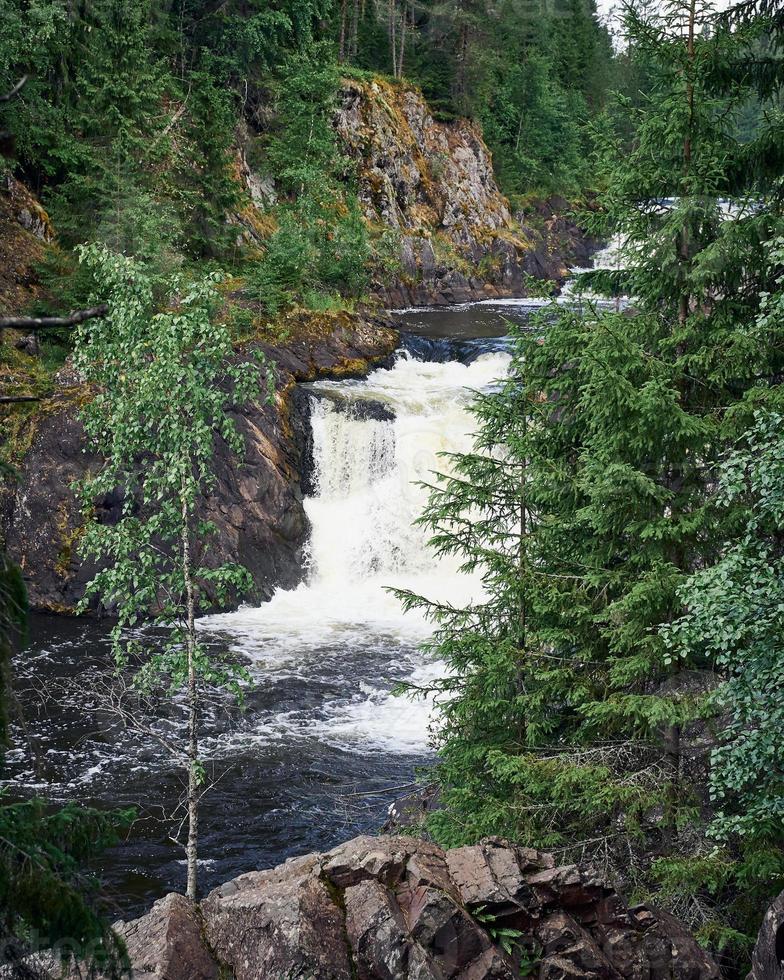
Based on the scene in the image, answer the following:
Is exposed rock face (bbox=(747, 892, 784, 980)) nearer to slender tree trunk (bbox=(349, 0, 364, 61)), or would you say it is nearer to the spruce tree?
the spruce tree

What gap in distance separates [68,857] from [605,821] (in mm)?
7555

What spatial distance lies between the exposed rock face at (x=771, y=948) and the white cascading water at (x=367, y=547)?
10.8 m

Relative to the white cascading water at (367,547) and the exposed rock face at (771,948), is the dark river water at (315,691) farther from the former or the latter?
the exposed rock face at (771,948)

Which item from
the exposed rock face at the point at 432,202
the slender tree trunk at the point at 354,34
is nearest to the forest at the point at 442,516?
the exposed rock face at the point at 432,202

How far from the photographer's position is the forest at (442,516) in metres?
8.21

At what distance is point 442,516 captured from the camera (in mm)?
11164

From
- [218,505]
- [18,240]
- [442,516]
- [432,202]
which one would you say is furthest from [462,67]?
[442,516]

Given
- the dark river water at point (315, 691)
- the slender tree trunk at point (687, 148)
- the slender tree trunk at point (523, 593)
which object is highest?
the slender tree trunk at point (687, 148)

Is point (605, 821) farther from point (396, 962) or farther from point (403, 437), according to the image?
point (403, 437)

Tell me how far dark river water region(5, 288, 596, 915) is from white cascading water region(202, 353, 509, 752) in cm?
4

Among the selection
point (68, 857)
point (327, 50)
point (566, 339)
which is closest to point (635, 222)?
point (566, 339)

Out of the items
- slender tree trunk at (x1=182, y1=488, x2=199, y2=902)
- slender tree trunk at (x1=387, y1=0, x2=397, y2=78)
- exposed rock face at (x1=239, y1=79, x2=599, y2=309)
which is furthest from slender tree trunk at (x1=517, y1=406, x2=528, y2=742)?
slender tree trunk at (x1=387, y1=0, x2=397, y2=78)

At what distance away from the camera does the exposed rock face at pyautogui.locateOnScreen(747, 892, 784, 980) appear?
24.9ft

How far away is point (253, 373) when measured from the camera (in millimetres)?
10766
